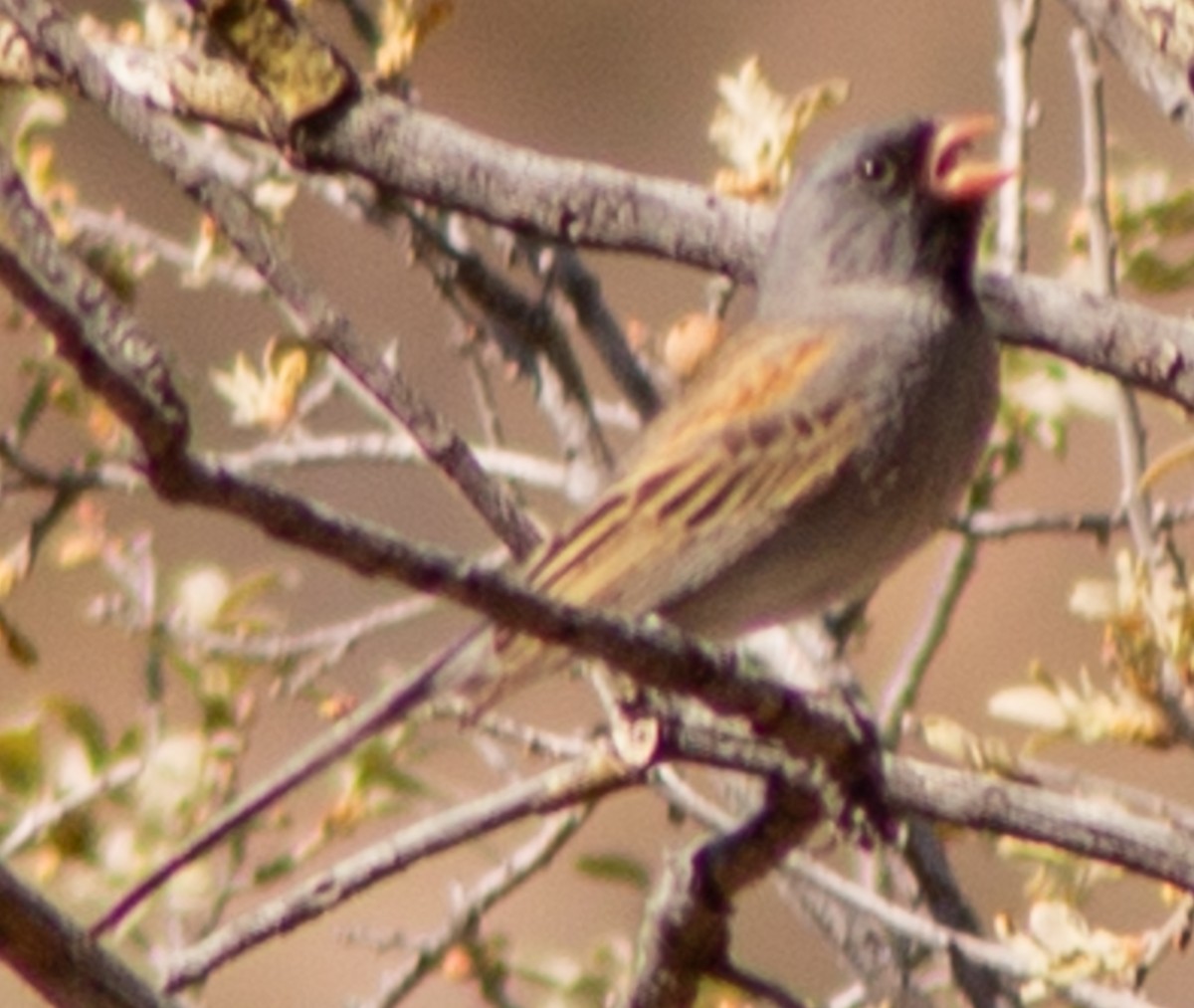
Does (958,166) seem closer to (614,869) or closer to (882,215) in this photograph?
(882,215)

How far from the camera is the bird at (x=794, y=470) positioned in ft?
8.99

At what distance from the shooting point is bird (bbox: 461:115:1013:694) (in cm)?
274

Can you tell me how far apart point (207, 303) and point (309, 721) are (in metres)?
0.92

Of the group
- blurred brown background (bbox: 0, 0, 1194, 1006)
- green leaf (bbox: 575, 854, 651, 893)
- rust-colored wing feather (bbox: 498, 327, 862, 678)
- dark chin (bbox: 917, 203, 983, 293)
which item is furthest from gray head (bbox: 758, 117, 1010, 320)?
blurred brown background (bbox: 0, 0, 1194, 1006)

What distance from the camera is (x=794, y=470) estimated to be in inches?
110

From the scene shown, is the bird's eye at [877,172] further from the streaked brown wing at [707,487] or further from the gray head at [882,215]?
the streaked brown wing at [707,487]

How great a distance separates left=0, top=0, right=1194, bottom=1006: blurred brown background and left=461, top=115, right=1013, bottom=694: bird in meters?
2.06

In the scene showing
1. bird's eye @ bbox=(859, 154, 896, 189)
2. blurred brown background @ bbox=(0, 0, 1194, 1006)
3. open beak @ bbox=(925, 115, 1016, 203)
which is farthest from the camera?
blurred brown background @ bbox=(0, 0, 1194, 1006)

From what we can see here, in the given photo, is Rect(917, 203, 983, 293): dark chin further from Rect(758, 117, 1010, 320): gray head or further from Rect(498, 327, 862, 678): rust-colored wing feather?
Rect(498, 327, 862, 678): rust-colored wing feather

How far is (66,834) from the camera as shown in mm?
2832

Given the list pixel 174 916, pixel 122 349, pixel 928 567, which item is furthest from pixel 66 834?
pixel 928 567

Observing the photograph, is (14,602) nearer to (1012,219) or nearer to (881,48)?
(881,48)

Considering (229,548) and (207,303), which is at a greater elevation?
(207,303)

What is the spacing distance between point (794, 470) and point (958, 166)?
57 centimetres
